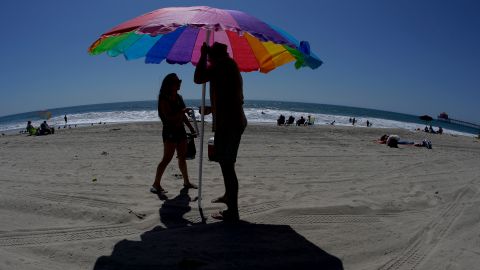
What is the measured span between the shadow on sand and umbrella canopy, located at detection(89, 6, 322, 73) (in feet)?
6.84

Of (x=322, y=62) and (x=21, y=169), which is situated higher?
(x=322, y=62)

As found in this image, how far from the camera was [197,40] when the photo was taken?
542 centimetres

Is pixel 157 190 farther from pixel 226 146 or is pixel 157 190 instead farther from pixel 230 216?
pixel 226 146

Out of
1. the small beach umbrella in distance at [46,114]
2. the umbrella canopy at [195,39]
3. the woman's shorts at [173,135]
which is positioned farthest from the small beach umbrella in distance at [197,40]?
the small beach umbrella in distance at [46,114]

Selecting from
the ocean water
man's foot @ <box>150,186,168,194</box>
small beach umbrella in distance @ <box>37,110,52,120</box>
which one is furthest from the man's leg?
small beach umbrella in distance @ <box>37,110,52,120</box>

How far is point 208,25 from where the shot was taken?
365 centimetres

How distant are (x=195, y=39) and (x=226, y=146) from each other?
2.00m

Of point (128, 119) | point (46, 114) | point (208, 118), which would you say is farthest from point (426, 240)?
point (128, 119)

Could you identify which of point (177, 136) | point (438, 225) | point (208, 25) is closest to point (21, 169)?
point (177, 136)

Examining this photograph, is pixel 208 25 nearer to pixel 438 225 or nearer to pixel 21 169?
pixel 438 225

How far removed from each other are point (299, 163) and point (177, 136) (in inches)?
178

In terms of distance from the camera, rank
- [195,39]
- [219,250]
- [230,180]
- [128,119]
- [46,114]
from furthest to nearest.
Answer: [128,119], [46,114], [195,39], [230,180], [219,250]

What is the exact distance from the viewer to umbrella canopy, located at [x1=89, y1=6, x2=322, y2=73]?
12.2ft

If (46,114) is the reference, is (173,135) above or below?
above
